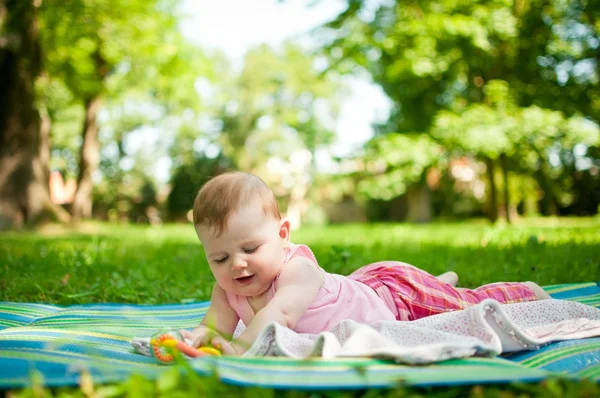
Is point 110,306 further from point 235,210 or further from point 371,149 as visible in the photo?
point 371,149

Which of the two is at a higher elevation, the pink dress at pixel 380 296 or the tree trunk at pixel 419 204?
the pink dress at pixel 380 296

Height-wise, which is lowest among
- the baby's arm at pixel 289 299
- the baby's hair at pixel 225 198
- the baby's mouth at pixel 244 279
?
the baby's arm at pixel 289 299

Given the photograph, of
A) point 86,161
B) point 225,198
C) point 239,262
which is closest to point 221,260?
point 239,262

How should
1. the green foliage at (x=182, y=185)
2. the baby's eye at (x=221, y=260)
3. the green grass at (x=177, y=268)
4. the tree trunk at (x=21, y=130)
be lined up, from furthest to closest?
the green foliage at (x=182, y=185) → the tree trunk at (x=21, y=130) → the green grass at (x=177, y=268) → the baby's eye at (x=221, y=260)

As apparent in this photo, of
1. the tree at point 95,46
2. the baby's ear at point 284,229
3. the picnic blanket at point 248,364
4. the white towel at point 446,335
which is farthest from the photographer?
the tree at point 95,46

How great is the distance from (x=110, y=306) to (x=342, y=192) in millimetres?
24700

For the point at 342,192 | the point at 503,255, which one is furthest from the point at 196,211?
the point at 342,192

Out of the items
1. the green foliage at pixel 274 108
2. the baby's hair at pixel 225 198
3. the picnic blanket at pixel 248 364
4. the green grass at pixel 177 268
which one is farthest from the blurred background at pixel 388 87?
the baby's hair at pixel 225 198

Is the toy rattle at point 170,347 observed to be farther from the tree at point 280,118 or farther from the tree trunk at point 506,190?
the tree at point 280,118

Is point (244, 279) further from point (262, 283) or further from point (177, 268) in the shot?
point (177, 268)

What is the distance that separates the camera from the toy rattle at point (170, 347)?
179 cm

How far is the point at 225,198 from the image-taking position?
6.61 feet

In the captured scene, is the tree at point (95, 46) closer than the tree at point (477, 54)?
No

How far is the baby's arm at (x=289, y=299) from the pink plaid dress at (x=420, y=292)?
0.42 metres
